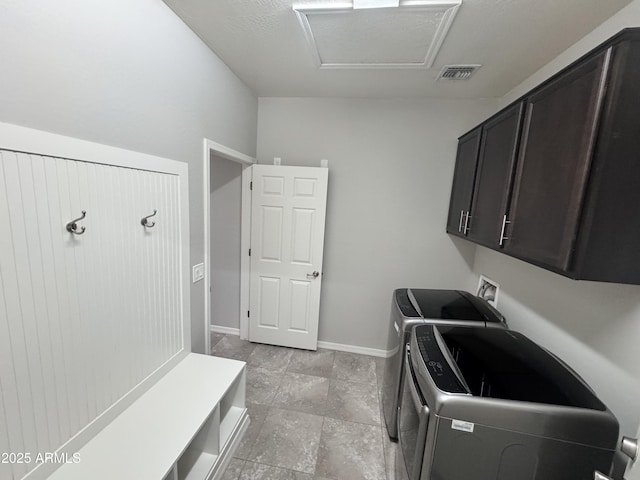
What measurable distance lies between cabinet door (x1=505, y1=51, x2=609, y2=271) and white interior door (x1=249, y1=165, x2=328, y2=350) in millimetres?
1657

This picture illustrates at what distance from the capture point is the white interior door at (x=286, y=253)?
8.96ft

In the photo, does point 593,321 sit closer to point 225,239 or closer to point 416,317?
point 416,317

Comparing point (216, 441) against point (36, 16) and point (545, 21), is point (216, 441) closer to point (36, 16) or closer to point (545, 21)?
point (36, 16)

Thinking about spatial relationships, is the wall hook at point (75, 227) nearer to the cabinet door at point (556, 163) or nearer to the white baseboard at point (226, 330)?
the cabinet door at point (556, 163)

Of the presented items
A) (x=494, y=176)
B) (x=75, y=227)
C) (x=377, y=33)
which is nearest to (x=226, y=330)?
(x=75, y=227)

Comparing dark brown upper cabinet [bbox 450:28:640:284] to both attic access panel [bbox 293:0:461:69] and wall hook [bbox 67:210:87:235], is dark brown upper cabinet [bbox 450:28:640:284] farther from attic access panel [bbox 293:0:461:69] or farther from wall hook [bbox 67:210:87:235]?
wall hook [bbox 67:210:87:235]

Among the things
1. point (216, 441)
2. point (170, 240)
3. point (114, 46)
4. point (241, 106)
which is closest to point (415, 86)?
point (241, 106)

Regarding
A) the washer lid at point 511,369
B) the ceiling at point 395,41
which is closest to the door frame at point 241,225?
the ceiling at point 395,41

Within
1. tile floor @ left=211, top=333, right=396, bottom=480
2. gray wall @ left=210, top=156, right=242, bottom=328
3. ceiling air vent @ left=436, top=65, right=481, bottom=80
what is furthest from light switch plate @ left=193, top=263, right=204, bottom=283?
ceiling air vent @ left=436, top=65, right=481, bottom=80

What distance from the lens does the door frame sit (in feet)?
6.52

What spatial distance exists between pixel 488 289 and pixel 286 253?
1914mm

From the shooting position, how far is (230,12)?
4.90ft

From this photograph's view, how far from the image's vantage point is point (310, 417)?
2109 millimetres

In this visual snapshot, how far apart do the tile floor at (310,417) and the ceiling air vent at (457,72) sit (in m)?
2.66
